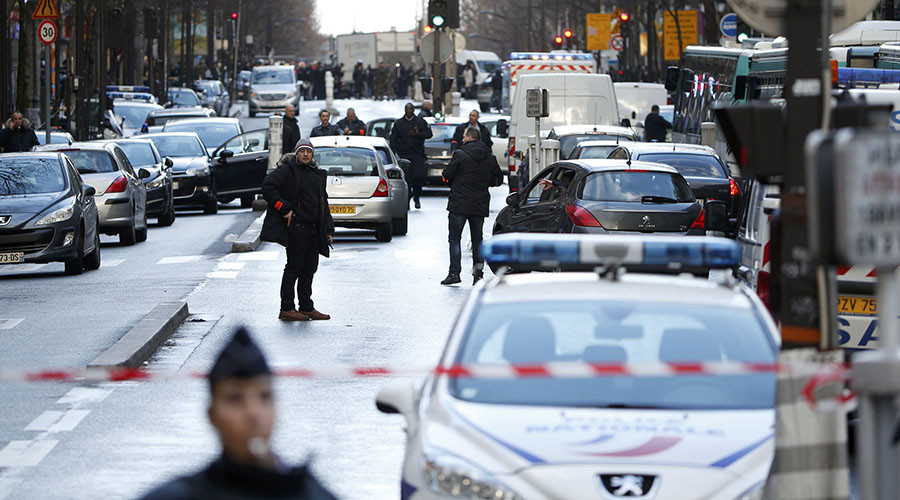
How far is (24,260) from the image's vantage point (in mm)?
21219

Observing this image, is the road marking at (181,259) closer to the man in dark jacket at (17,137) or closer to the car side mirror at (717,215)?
the man in dark jacket at (17,137)

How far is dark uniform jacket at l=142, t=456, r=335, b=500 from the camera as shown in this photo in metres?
3.80

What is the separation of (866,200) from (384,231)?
21436mm

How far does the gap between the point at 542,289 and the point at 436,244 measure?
1823 centimetres

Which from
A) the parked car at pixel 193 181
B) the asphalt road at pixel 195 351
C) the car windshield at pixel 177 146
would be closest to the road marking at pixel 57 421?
the asphalt road at pixel 195 351

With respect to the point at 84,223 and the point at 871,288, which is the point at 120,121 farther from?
the point at 871,288

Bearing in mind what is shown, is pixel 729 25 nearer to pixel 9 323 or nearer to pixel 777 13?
pixel 9 323

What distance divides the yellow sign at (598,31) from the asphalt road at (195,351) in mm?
57920

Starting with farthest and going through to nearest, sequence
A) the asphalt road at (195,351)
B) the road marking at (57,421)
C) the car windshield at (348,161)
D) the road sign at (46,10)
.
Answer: the road sign at (46,10), the car windshield at (348,161), the road marking at (57,421), the asphalt road at (195,351)

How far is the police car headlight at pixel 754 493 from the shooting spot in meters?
6.43

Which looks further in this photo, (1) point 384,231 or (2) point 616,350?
(1) point 384,231

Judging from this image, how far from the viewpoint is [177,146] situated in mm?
34875

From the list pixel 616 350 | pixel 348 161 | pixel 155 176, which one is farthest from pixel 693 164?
pixel 616 350

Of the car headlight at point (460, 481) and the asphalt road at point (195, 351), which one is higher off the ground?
the car headlight at point (460, 481)
